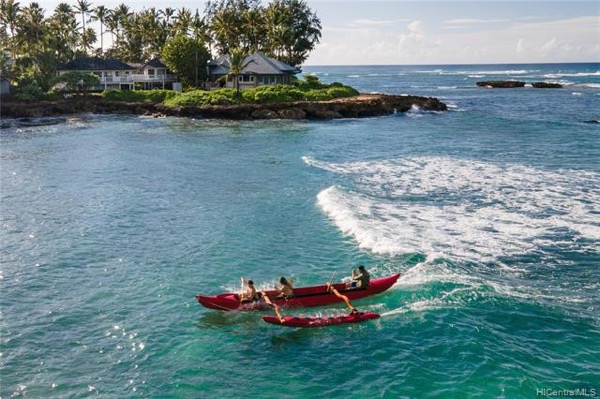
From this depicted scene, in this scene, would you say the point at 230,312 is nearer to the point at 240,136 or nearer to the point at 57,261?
the point at 57,261

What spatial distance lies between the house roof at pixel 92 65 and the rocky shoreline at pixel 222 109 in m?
7.51

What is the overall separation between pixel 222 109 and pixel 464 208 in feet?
151

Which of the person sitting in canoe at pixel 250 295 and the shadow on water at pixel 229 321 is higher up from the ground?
the person sitting in canoe at pixel 250 295

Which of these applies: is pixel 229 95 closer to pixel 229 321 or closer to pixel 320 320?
pixel 229 321

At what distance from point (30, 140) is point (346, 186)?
3550 cm

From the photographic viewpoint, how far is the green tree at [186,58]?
79.3m

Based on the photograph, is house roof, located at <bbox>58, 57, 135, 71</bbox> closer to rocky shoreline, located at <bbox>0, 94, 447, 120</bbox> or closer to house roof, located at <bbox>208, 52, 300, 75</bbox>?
rocky shoreline, located at <bbox>0, 94, 447, 120</bbox>

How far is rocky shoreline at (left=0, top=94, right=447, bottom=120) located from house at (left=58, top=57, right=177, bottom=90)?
6.86 metres

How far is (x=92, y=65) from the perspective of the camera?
82438 millimetres

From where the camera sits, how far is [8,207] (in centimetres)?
3133

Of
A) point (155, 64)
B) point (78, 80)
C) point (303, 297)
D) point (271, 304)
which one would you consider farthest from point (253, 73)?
point (271, 304)

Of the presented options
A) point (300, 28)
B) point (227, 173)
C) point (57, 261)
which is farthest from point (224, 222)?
→ point (300, 28)

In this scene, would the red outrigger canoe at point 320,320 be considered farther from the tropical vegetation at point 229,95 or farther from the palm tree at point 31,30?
the palm tree at point 31,30

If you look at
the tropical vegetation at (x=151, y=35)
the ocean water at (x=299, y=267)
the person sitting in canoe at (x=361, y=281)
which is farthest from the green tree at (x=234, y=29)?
the person sitting in canoe at (x=361, y=281)
